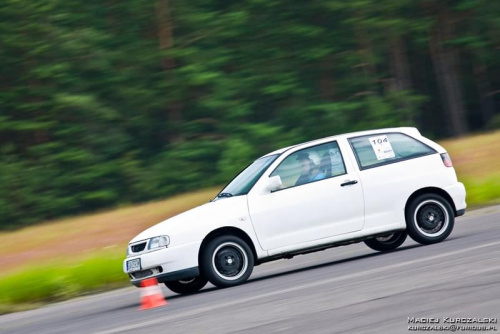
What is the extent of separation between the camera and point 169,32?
44.1 meters

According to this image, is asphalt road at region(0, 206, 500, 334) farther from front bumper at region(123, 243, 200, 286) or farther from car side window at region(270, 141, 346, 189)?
car side window at region(270, 141, 346, 189)

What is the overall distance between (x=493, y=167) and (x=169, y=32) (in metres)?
19.7

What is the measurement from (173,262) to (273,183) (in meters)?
1.64

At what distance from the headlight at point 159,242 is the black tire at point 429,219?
334cm

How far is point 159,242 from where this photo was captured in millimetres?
11750

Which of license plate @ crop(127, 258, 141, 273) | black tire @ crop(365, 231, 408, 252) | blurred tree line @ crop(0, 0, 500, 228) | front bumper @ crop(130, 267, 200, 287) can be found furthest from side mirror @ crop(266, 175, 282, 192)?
blurred tree line @ crop(0, 0, 500, 228)

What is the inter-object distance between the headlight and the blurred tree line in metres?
28.7

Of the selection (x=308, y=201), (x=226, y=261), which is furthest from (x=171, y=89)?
(x=226, y=261)

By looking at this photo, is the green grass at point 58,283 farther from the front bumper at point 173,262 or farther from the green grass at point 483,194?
the green grass at point 483,194

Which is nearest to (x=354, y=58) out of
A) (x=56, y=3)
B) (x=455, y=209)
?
(x=56, y=3)

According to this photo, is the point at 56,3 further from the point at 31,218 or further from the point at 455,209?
the point at 455,209

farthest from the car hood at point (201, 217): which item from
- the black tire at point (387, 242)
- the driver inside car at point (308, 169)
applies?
the black tire at point (387, 242)

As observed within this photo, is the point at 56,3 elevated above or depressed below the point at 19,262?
above

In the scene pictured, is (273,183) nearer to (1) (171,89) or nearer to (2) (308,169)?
(2) (308,169)
